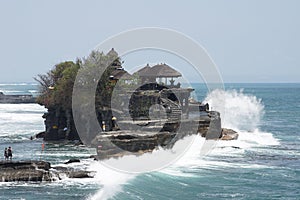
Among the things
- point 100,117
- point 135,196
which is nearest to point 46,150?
point 100,117

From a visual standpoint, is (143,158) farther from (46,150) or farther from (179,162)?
(46,150)

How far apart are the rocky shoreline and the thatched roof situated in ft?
106

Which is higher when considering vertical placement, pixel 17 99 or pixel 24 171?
pixel 17 99

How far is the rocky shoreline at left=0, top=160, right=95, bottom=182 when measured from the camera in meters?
46.4

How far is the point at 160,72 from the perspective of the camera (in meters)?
79.5

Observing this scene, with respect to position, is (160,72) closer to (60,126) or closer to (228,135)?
(228,135)

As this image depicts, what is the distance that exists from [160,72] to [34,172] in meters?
35.5

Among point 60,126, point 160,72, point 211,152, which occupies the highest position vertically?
point 160,72

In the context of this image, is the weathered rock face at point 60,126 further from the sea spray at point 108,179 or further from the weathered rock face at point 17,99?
the weathered rock face at point 17,99

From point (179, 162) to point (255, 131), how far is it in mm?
31571

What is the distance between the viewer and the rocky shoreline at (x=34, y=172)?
152ft

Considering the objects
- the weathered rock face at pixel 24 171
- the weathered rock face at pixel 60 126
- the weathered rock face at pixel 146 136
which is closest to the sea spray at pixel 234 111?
the weathered rock face at pixel 146 136

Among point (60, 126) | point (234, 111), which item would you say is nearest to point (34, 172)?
point (60, 126)

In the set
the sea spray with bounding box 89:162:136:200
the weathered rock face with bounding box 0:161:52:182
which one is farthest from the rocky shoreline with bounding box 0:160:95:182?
the sea spray with bounding box 89:162:136:200
